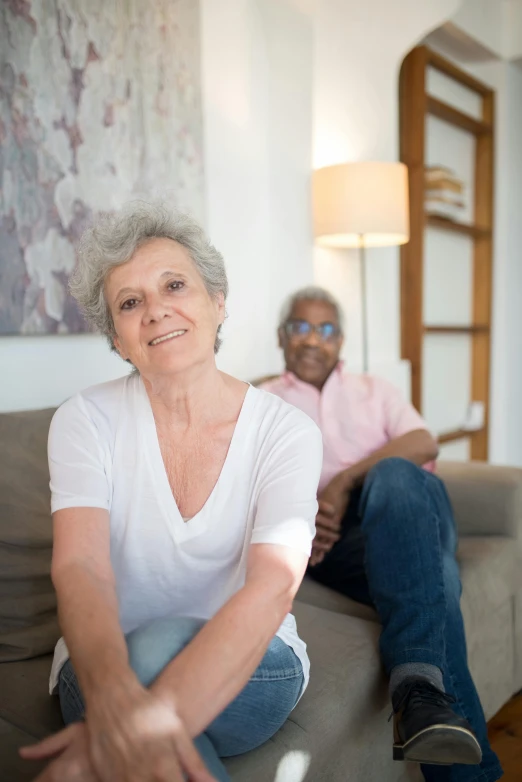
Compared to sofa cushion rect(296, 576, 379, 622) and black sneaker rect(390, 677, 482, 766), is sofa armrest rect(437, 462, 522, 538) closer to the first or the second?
sofa cushion rect(296, 576, 379, 622)

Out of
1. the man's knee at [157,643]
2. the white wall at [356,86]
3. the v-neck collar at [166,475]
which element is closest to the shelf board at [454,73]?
the white wall at [356,86]

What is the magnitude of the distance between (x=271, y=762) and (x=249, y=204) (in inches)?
80.1

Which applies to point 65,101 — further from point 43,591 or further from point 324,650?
point 324,650

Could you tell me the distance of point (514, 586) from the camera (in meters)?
1.84

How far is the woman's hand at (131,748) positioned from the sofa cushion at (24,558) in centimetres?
51

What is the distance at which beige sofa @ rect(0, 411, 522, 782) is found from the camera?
3.43ft

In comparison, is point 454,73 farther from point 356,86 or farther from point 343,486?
point 343,486

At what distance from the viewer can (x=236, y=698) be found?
941 millimetres

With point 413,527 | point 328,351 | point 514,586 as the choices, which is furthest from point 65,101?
point 514,586

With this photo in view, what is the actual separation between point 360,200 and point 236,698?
2.03m

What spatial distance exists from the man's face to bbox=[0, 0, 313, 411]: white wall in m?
0.45

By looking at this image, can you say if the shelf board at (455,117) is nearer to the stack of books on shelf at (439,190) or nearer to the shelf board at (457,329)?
the stack of books on shelf at (439,190)

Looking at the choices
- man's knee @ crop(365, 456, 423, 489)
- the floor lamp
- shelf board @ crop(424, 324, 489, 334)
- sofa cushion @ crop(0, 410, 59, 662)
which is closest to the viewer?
sofa cushion @ crop(0, 410, 59, 662)

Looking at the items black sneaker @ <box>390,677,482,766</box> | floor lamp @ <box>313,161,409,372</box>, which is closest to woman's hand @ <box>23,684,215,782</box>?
black sneaker @ <box>390,677,482,766</box>
